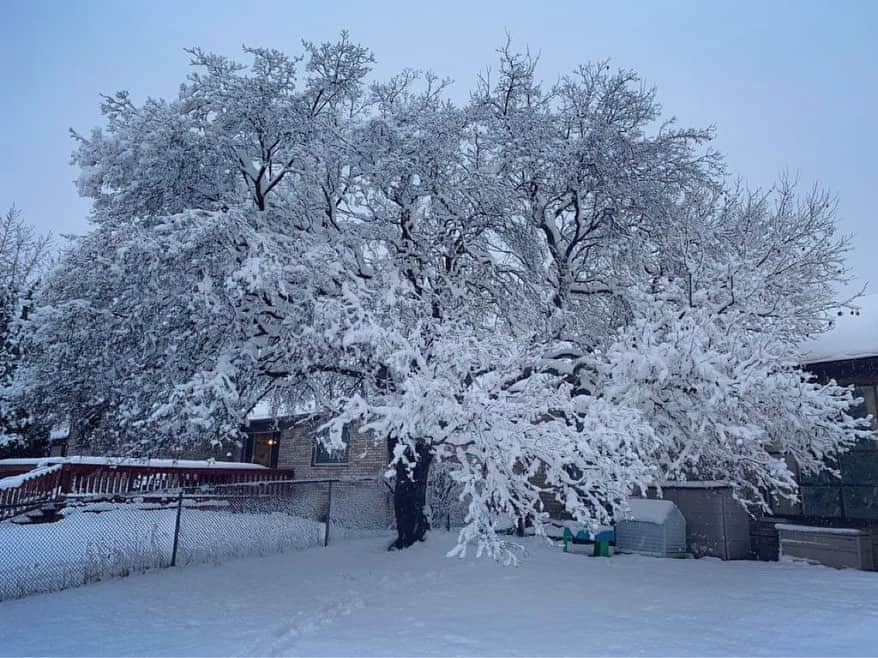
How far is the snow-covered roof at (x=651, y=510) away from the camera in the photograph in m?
10.9

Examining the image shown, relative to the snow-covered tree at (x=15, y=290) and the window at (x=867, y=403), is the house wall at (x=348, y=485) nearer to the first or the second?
the snow-covered tree at (x=15, y=290)

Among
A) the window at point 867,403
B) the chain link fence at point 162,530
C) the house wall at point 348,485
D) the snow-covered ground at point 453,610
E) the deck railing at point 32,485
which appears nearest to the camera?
the snow-covered ground at point 453,610

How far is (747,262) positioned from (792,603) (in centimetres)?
411

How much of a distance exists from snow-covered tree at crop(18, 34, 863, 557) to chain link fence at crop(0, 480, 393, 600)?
1913 millimetres

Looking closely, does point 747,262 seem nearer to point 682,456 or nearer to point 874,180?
point 682,456

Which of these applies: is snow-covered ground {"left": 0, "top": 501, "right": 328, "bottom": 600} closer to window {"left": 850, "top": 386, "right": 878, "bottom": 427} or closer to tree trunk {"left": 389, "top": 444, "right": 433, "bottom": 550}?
tree trunk {"left": 389, "top": 444, "right": 433, "bottom": 550}

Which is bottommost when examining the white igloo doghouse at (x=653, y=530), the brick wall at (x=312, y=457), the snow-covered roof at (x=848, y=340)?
the white igloo doghouse at (x=653, y=530)

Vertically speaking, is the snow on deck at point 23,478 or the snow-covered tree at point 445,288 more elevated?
the snow-covered tree at point 445,288

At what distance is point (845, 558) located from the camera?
32.0 ft

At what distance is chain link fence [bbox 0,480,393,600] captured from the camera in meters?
8.98

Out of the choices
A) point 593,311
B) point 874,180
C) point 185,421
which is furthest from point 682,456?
point 874,180

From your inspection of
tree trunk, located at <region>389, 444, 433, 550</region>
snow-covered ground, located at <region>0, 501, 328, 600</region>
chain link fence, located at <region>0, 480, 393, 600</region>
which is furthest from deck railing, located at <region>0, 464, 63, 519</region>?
tree trunk, located at <region>389, 444, 433, 550</region>

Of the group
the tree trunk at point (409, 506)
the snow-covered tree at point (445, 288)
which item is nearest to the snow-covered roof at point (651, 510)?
the snow-covered tree at point (445, 288)

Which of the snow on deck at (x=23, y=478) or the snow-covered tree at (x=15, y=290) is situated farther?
the snow-covered tree at (x=15, y=290)
